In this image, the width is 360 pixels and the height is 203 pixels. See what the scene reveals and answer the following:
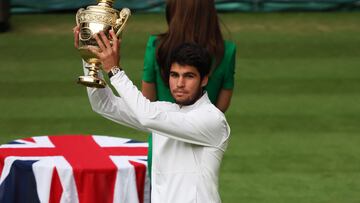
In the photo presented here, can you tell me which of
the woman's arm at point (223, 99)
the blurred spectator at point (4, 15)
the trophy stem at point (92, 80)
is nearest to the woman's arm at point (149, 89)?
the woman's arm at point (223, 99)

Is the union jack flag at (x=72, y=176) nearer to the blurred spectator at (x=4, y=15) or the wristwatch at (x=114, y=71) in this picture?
the wristwatch at (x=114, y=71)

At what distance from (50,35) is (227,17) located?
2.51 metres

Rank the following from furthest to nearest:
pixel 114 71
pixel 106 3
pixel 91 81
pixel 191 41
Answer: pixel 191 41 → pixel 106 3 → pixel 91 81 → pixel 114 71

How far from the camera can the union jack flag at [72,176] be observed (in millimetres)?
5680

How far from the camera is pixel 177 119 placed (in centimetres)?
385

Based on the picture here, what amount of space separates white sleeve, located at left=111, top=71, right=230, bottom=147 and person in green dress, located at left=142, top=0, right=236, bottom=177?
63 cm

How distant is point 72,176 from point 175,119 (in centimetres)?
195

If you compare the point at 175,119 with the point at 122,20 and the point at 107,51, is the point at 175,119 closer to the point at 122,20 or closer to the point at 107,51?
the point at 107,51

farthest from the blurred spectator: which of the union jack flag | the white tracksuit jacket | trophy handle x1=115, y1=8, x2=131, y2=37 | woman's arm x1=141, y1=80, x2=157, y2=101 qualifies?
A: the white tracksuit jacket

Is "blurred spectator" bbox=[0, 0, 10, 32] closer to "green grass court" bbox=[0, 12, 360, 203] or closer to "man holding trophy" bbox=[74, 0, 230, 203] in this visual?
"green grass court" bbox=[0, 12, 360, 203]

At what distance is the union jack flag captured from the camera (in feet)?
18.6

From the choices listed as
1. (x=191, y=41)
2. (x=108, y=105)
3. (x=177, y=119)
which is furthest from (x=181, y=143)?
(x=191, y=41)

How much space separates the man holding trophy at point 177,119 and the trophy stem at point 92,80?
0.09ft

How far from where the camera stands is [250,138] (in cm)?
916
